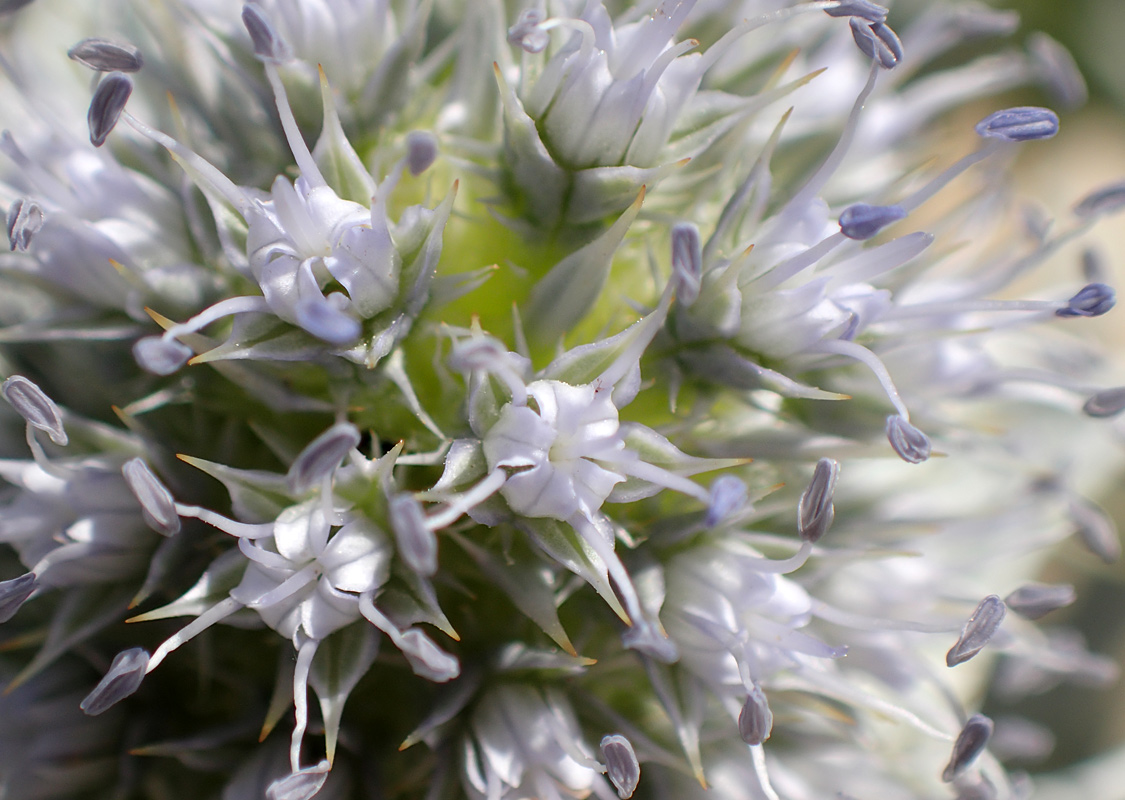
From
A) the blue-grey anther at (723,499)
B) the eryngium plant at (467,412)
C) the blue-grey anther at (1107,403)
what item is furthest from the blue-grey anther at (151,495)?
the blue-grey anther at (1107,403)

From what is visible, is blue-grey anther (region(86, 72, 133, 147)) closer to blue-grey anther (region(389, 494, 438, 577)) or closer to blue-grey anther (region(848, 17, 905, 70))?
blue-grey anther (region(389, 494, 438, 577))

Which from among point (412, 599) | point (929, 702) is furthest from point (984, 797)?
point (412, 599)

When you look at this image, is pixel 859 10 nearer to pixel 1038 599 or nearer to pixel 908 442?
pixel 908 442

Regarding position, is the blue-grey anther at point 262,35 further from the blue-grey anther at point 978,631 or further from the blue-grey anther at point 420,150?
the blue-grey anther at point 978,631

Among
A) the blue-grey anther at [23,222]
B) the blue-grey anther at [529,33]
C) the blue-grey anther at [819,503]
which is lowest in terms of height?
the blue-grey anther at [819,503]

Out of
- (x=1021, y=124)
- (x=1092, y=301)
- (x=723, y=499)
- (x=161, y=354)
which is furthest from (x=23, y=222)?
(x=1092, y=301)

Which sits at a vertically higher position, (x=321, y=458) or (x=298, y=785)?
(x=321, y=458)

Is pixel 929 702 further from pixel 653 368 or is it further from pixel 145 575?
pixel 145 575
